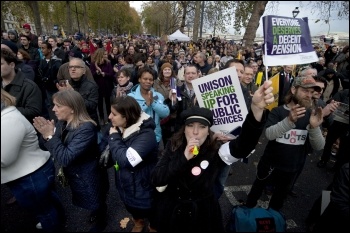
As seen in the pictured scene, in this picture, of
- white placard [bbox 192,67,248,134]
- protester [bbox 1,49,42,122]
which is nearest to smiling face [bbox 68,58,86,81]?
protester [bbox 1,49,42,122]

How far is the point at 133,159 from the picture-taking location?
6.81 feet

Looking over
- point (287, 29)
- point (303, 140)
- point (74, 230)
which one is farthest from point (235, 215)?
point (74, 230)

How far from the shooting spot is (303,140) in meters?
2.62

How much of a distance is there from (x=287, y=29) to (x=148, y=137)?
5.61ft

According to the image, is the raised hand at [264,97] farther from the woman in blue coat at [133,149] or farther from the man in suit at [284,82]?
the man in suit at [284,82]

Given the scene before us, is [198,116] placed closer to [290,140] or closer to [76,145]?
[76,145]

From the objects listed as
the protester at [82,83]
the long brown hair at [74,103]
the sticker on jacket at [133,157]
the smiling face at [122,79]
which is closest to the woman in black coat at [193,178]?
the sticker on jacket at [133,157]

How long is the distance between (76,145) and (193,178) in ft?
3.78

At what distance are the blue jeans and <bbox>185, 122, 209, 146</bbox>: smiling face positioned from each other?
4.69 feet

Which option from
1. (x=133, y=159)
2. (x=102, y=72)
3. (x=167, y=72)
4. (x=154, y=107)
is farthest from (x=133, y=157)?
(x=102, y=72)

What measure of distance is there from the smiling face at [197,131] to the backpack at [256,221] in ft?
1.99

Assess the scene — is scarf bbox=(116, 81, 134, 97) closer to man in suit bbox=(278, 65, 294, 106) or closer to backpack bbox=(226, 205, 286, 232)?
backpack bbox=(226, 205, 286, 232)

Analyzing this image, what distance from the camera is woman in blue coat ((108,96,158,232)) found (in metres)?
2.15

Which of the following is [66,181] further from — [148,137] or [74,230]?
[148,137]
